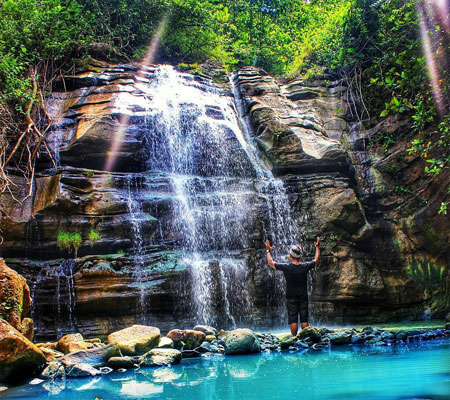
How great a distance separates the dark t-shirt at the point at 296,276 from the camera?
8.03 meters

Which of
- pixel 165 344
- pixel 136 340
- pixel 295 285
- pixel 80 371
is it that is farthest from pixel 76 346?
pixel 295 285

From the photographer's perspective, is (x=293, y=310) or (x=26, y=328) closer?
(x=26, y=328)

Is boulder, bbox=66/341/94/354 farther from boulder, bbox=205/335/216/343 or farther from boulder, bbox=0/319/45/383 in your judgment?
boulder, bbox=205/335/216/343

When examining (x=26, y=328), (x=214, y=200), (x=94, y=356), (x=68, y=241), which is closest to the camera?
(x=94, y=356)

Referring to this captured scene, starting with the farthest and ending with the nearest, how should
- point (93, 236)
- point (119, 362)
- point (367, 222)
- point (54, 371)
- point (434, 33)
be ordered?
point (367, 222) → point (93, 236) → point (119, 362) → point (54, 371) → point (434, 33)

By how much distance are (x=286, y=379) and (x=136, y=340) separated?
3423 mm

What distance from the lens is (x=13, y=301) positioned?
22.1 feet

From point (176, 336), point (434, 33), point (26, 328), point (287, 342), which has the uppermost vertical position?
point (434, 33)

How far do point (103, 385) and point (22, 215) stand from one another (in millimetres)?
6861

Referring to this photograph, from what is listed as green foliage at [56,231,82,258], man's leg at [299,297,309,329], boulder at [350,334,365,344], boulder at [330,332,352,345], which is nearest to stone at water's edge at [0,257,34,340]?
green foliage at [56,231,82,258]

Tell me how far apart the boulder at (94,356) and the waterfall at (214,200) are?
410cm

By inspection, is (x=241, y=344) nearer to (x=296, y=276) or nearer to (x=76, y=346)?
(x=296, y=276)

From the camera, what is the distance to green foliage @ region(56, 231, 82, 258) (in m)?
10.6

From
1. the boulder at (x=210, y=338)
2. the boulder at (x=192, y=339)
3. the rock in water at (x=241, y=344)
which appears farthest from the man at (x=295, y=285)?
the boulder at (x=192, y=339)
